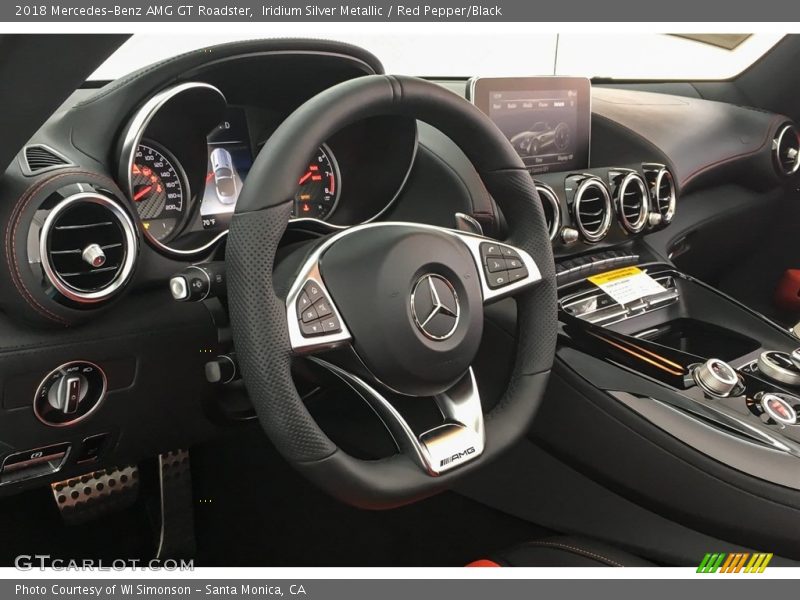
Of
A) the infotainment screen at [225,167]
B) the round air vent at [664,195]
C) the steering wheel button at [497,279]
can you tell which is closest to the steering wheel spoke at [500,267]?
the steering wheel button at [497,279]

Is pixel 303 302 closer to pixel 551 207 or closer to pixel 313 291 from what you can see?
pixel 313 291

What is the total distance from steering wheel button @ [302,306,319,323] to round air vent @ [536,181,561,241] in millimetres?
770

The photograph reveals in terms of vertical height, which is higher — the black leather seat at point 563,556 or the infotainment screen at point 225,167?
the infotainment screen at point 225,167

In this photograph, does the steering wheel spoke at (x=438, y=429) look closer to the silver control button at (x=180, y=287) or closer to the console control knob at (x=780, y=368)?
the silver control button at (x=180, y=287)

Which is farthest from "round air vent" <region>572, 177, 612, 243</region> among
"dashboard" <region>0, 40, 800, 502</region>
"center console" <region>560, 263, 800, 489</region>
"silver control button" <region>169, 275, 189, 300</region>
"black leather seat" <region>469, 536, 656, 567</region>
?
"silver control button" <region>169, 275, 189, 300</region>

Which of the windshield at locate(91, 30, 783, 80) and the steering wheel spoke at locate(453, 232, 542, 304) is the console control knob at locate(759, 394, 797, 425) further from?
the windshield at locate(91, 30, 783, 80)

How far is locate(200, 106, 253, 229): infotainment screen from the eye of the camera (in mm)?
1253

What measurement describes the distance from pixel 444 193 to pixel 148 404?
2.01 ft

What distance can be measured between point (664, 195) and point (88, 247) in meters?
1.34

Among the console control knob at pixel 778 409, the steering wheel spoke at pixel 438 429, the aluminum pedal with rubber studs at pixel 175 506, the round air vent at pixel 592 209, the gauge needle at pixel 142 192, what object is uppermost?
the gauge needle at pixel 142 192

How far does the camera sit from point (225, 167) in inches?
50.4

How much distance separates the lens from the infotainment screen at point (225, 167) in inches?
49.3

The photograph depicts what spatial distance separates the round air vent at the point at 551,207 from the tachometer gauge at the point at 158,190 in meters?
0.72

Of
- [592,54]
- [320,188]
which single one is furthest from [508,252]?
[592,54]
